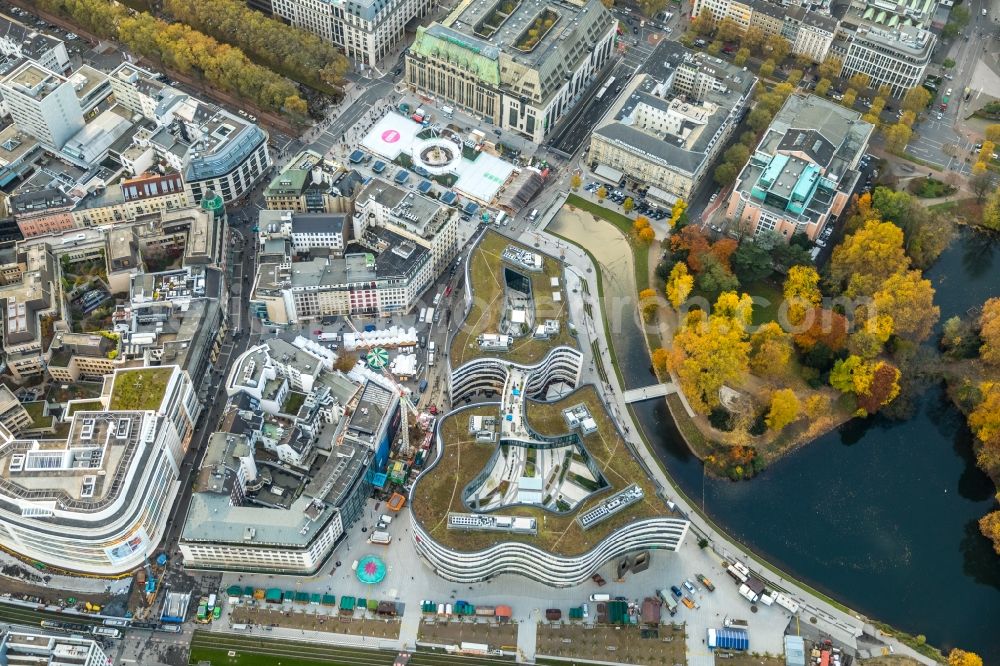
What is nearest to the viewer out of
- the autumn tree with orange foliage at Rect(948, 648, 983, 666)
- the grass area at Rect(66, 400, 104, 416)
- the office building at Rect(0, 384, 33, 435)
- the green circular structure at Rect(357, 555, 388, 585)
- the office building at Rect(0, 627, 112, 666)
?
the office building at Rect(0, 627, 112, 666)

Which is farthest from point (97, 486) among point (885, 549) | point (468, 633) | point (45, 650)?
point (885, 549)

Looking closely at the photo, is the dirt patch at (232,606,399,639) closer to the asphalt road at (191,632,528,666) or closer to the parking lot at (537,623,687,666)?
the asphalt road at (191,632,528,666)

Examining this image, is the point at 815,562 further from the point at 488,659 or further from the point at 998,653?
the point at 488,659

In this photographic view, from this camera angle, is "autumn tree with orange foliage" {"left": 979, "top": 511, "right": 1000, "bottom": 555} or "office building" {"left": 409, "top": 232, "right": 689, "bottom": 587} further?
"autumn tree with orange foliage" {"left": 979, "top": 511, "right": 1000, "bottom": 555}

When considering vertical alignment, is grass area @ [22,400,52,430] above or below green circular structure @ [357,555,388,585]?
above

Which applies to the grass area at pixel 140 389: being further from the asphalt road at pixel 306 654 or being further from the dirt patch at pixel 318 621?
the asphalt road at pixel 306 654

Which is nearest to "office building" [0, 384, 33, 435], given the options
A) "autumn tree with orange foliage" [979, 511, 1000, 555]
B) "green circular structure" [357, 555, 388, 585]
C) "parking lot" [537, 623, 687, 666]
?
"green circular structure" [357, 555, 388, 585]

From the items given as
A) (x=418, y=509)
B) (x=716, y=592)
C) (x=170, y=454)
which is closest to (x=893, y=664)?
(x=716, y=592)
